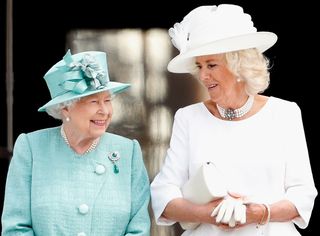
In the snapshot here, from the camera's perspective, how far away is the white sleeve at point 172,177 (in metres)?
3.90

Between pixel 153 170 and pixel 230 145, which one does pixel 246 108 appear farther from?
pixel 153 170

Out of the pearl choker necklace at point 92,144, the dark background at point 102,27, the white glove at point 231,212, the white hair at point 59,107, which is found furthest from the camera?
the dark background at point 102,27

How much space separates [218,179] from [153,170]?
2.25m

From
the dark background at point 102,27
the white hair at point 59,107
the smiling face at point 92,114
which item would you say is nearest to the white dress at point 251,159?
the smiling face at point 92,114

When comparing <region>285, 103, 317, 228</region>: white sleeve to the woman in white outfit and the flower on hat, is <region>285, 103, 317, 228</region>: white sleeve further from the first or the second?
the flower on hat

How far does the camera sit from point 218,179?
375cm

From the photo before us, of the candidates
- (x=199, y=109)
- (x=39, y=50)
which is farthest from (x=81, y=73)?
(x=39, y=50)

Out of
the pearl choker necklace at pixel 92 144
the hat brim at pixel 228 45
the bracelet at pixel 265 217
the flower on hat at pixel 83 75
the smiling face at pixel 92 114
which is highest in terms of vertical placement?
the hat brim at pixel 228 45

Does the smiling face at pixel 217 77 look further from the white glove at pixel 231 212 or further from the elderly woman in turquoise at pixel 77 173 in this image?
the white glove at pixel 231 212

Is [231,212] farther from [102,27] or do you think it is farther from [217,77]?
[102,27]

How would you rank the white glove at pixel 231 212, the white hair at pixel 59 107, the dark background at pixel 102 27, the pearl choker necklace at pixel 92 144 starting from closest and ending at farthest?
the white glove at pixel 231 212 < the white hair at pixel 59 107 < the pearl choker necklace at pixel 92 144 < the dark background at pixel 102 27

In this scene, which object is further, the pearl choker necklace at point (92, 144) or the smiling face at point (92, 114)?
the pearl choker necklace at point (92, 144)

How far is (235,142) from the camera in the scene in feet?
12.9

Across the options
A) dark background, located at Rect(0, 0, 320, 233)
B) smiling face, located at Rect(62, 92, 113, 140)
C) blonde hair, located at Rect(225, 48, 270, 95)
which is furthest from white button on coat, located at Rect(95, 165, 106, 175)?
dark background, located at Rect(0, 0, 320, 233)
